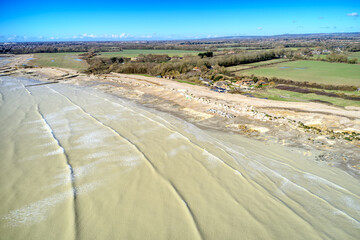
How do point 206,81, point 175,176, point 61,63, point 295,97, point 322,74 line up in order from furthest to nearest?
point 61,63 < point 322,74 < point 206,81 < point 295,97 < point 175,176

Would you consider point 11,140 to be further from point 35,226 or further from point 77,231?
point 77,231

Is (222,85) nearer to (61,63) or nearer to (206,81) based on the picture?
(206,81)

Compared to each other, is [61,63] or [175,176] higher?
[61,63]

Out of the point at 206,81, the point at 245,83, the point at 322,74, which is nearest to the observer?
the point at 245,83

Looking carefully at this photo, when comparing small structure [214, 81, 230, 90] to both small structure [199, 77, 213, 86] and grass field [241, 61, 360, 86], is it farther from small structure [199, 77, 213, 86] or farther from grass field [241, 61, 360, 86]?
grass field [241, 61, 360, 86]

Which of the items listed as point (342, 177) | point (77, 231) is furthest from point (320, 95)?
point (77, 231)

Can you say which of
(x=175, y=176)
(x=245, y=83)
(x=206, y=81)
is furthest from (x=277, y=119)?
(x=206, y=81)
